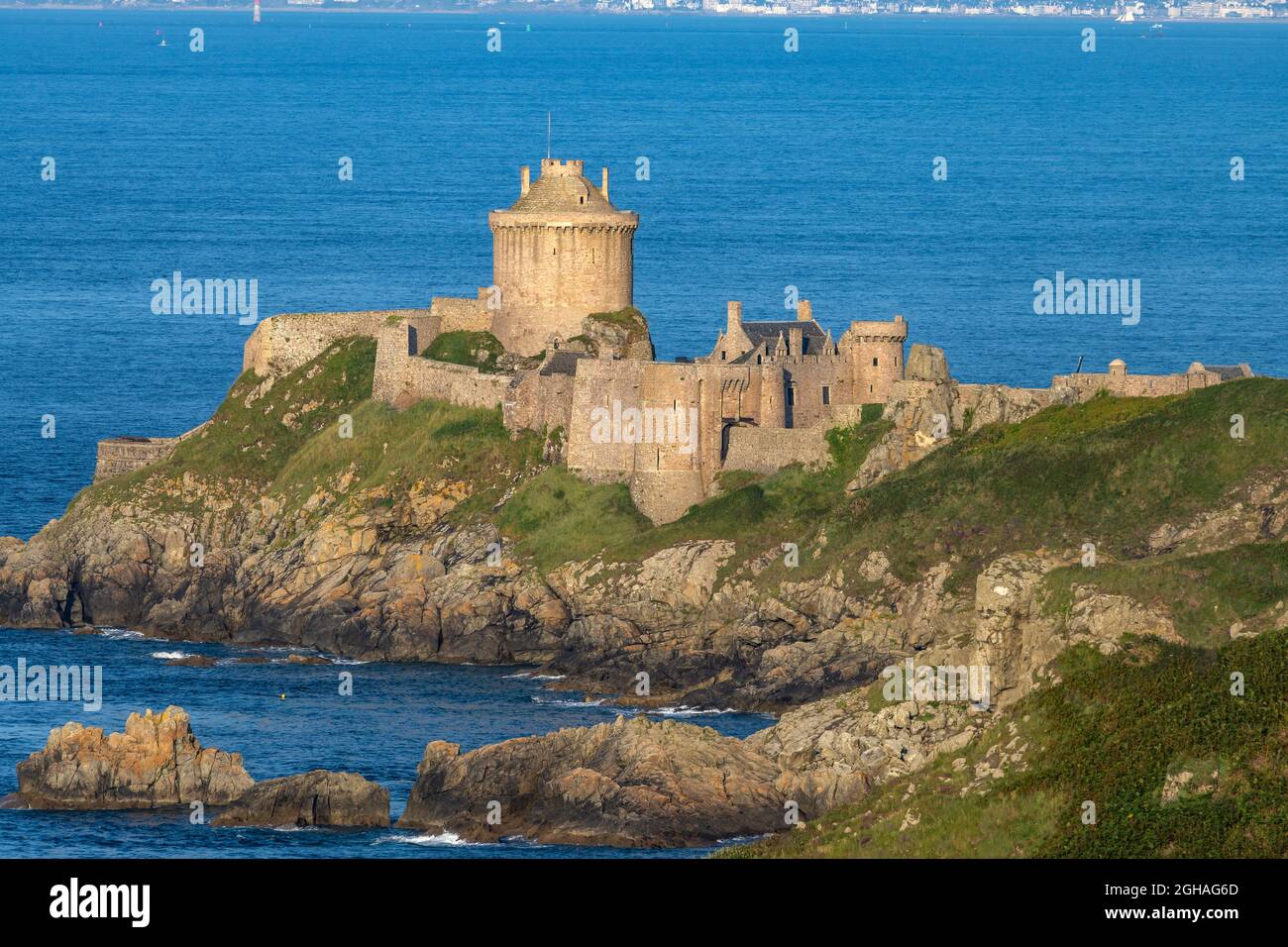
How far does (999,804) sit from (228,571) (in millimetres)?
50327

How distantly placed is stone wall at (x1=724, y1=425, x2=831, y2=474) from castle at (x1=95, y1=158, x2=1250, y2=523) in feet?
0.17

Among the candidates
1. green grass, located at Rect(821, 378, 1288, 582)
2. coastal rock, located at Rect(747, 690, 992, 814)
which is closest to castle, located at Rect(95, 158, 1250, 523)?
green grass, located at Rect(821, 378, 1288, 582)

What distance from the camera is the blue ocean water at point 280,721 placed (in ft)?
302

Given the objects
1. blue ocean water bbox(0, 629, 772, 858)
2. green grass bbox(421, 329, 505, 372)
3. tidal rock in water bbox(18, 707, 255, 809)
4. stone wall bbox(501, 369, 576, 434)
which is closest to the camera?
blue ocean water bbox(0, 629, 772, 858)

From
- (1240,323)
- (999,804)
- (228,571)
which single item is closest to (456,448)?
(228,571)

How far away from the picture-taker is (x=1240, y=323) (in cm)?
18900

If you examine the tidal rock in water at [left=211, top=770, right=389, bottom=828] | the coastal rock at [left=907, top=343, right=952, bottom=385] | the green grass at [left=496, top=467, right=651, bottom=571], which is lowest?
the tidal rock in water at [left=211, top=770, right=389, bottom=828]

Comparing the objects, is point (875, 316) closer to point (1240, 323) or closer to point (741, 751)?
point (1240, 323)

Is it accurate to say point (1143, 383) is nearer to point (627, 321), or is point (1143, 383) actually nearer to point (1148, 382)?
point (1148, 382)

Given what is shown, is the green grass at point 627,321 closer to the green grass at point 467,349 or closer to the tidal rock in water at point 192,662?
the green grass at point 467,349

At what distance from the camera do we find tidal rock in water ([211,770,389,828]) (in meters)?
94.2

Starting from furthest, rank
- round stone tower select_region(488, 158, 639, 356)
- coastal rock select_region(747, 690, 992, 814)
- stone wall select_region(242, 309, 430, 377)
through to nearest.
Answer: stone wall select_region(242, 309, 430, 377) → round stone tower select_region(488, 158, 639, 356) → coastal rock select_region(747, 690, 992, 814)

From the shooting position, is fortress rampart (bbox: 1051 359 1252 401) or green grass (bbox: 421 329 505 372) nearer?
fortress rampart (bbox: 1051 359 1252 401)

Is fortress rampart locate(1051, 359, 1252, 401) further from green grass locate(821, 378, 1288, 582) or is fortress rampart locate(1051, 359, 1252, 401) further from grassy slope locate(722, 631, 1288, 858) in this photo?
grassy slope locate(722, 631, 1288, 858)
